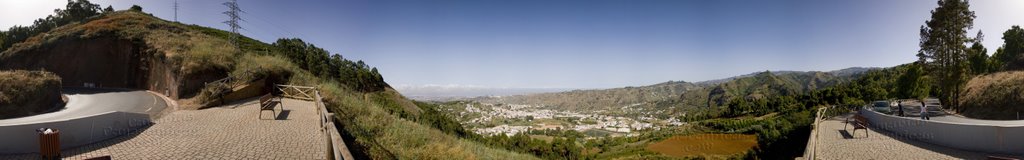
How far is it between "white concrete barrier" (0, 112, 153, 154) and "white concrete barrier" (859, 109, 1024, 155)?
2343 cm

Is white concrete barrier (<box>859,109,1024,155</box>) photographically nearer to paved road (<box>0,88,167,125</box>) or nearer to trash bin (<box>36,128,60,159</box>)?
trash bin (<box>36,128,60,159</box>)

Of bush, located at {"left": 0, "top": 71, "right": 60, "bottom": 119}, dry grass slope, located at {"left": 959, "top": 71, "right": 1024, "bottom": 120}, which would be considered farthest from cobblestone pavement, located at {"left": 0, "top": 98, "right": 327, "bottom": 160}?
dry grass slope, located at {"left": 959, "top": 71, "right": 1024, "bottom": 120}

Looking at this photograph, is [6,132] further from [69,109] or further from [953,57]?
[953,57]

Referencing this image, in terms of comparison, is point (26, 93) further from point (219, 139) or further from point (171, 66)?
point (219, 139)

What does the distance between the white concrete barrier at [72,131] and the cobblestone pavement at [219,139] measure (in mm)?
262

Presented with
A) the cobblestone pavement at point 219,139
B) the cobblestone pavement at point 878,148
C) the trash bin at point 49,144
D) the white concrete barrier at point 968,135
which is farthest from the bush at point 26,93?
the white concrete barrier at point 968,135

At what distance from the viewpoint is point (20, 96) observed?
49.2 ft

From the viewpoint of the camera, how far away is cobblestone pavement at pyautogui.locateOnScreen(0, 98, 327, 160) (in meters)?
8.23

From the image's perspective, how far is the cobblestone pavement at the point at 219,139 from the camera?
8.23 metres

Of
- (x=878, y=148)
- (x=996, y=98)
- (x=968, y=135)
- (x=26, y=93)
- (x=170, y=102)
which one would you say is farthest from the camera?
(x=996, y=98)

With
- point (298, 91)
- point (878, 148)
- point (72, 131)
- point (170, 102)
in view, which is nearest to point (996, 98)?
point (878, 148)

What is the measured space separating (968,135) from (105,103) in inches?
1298

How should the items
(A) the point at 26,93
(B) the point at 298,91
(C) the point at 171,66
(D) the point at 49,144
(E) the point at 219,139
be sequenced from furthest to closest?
(C) the point at 171,66
(B) the point at 298,91
(A) the point at 26,93
(E) the point at 219,139
(D) the point at 49,144

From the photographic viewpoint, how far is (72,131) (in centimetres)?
879
